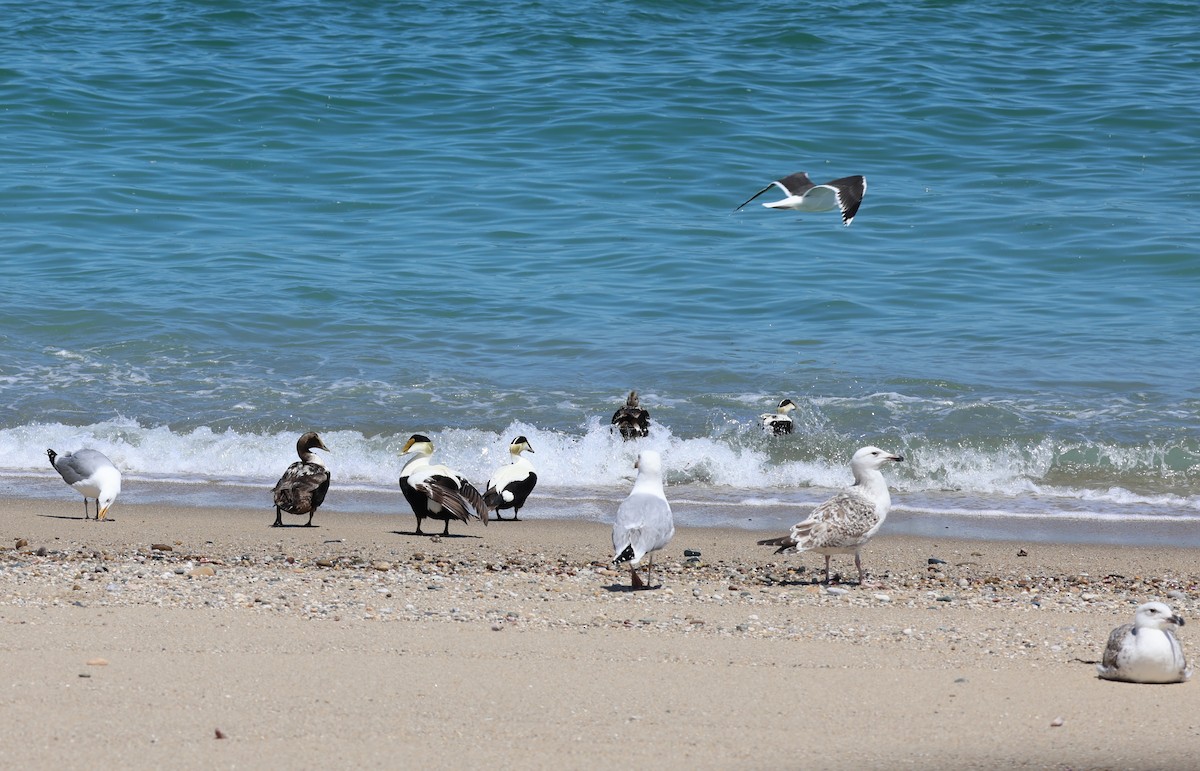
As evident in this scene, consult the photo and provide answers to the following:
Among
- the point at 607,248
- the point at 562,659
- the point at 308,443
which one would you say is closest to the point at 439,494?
the point at 308,443

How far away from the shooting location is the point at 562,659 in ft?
20.9

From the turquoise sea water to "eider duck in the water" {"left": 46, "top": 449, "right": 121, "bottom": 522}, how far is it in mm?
1263

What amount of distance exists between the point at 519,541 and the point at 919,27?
22327mm

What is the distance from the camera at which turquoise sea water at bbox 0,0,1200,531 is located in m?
12.9

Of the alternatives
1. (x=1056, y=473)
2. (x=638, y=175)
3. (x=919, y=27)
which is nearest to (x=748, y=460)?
(x=1056, y=473)

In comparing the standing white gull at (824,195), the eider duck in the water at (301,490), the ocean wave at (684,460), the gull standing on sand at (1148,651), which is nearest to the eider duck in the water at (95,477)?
the eider duck in the water at (301,490)

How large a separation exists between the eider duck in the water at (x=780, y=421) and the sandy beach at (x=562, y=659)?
11.0ft

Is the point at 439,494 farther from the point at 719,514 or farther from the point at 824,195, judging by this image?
the point at 824,195

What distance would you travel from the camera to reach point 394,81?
27078 millimetres

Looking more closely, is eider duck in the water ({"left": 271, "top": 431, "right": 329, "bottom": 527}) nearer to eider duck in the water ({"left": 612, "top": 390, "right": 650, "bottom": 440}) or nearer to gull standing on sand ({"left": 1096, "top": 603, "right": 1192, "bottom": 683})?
eider duck in the water ({"left": 612, "top": 390, "right": 650, "bottom": 440})

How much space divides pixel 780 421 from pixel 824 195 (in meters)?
2.17

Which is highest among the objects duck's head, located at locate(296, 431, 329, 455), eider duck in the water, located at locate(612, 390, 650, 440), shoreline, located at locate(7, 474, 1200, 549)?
Result: eider duck in the water, located at locate(612, 390, 650, 440)

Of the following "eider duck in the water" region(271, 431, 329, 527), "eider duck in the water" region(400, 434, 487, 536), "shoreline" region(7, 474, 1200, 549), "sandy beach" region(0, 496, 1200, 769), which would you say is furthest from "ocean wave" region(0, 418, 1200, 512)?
"sandy beach" region(0, 496, 1200, 769)

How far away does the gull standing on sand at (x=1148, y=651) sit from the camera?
607 cm
